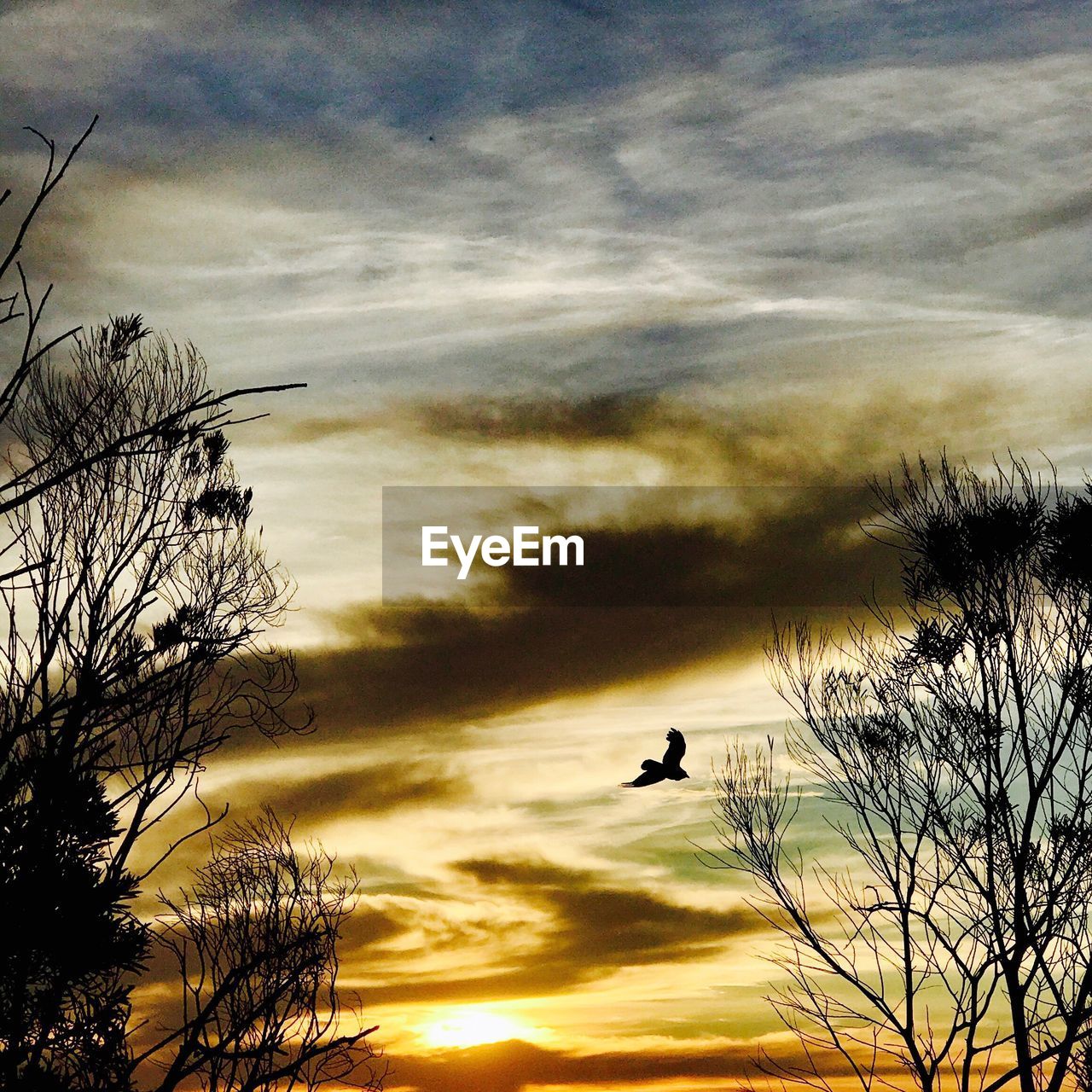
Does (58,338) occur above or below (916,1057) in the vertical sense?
above

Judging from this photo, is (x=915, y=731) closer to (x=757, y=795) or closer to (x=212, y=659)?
(x=757, y=795)

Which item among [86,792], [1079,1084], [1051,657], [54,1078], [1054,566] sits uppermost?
[1054,566]

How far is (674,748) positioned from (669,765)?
23 centimetres

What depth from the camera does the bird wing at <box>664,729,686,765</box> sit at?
1162cm

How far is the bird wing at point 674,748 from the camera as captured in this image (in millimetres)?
11625

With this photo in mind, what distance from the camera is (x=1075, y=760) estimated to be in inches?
476

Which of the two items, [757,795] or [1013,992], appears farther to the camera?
[757,795]

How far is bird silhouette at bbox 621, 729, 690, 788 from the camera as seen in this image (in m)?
11.2

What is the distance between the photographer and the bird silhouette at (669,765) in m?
11.2

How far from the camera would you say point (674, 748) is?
38.4 ft

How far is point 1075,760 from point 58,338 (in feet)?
40.7

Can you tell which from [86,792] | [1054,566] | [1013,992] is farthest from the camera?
[1054,566]

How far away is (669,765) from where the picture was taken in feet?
38.0

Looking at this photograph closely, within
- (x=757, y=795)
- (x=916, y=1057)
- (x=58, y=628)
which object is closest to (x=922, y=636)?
(x=757, y=795)
